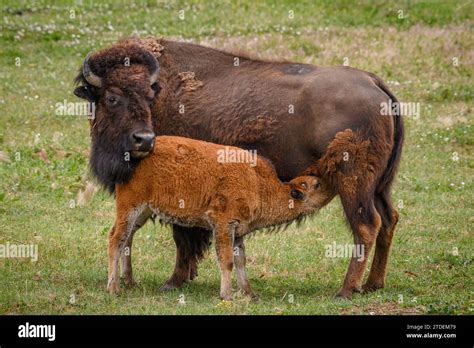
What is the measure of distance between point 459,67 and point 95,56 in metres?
15.4

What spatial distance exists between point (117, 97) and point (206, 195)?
5.55 feet

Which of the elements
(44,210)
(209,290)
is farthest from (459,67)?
(209,290)

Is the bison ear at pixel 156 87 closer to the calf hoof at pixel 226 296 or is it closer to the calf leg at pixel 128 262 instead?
the calf leg at pixel 128 262

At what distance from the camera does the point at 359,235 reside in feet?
36.3

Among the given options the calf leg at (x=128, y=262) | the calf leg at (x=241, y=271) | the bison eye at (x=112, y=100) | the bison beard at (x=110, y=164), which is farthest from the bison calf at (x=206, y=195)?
the bison eye at (x=112, y=100)

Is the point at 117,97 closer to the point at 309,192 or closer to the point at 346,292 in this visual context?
the point at 309,192

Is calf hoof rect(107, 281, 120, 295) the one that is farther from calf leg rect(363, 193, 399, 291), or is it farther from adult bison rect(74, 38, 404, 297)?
calf leg rect(363, 193, 399, 291)

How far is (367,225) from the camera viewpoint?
1111cm

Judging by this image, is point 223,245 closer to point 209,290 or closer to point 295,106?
point 209,290

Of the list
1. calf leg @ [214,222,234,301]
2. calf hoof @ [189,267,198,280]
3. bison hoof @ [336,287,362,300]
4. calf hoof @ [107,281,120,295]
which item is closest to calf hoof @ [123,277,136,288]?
calf hoof @ [107,281,120,295]

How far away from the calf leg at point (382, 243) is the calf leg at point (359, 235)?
20.7 inches

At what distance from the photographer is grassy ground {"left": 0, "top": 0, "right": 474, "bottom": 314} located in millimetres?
11031

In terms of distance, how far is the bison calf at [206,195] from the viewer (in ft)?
35.6

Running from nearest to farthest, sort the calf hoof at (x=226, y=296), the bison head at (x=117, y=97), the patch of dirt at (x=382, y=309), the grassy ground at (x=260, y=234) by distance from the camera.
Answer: the patch of dirt at (x=382, y=309) < the calf hoof at (x=226, y=296) < the grassy ground at (x=260, y=234) < the bison head at (x=117, y=97)
